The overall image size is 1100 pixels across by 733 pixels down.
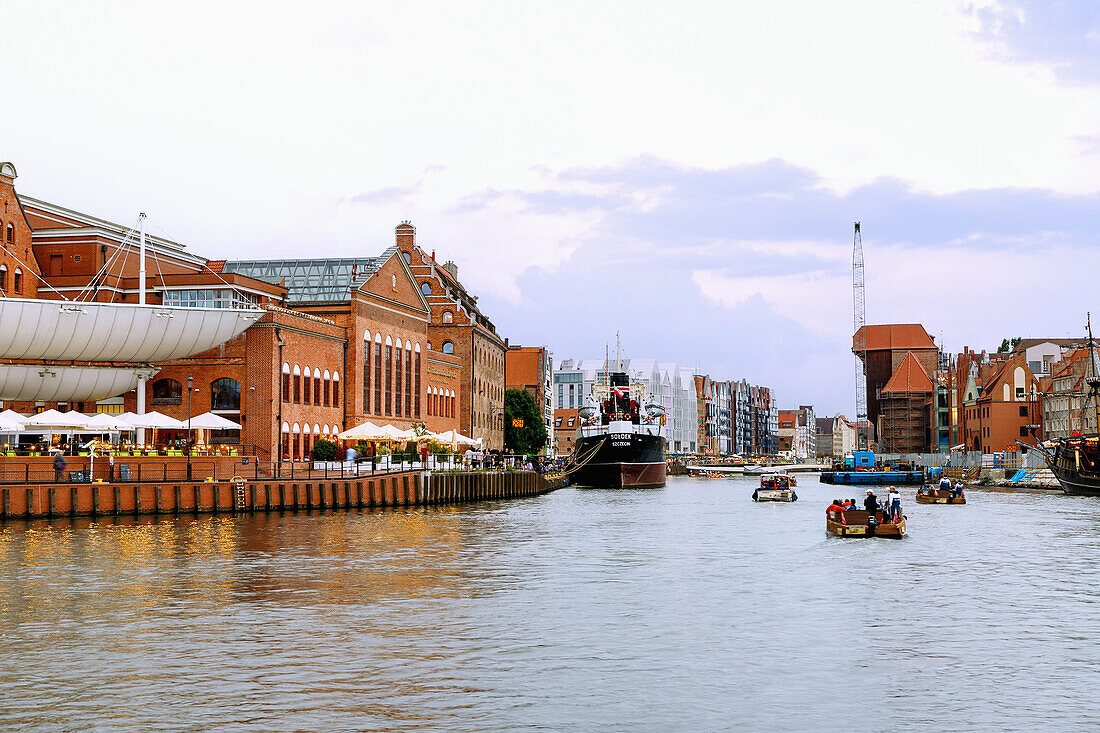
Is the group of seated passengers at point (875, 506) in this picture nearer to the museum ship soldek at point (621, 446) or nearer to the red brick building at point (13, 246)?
the red brick building at point (13, 246)

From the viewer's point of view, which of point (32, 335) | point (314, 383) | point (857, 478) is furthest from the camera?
point (857, 478)

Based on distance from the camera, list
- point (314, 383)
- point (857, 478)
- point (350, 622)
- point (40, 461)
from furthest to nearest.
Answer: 1. point (857, 478)
2. point (314, 383)
3. point (40, 461)
4. point (350, 622)

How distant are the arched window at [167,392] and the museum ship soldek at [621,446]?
48.6 meters

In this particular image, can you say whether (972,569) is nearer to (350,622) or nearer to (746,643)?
(746,643)

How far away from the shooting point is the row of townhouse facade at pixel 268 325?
79.9m

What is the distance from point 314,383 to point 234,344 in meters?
8.79

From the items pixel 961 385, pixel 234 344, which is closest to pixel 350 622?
pixel 234 344

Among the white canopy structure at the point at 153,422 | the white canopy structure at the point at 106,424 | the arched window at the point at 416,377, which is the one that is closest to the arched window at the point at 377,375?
the arched window at the point at 416,377

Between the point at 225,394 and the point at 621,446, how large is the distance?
47.7 metres

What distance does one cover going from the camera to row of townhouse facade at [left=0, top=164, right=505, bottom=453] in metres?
79.9

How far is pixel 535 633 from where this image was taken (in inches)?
1072

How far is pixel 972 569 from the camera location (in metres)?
41.5

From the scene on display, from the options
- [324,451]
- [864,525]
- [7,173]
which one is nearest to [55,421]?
[324,451]

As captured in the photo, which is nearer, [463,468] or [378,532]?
[378,532]
